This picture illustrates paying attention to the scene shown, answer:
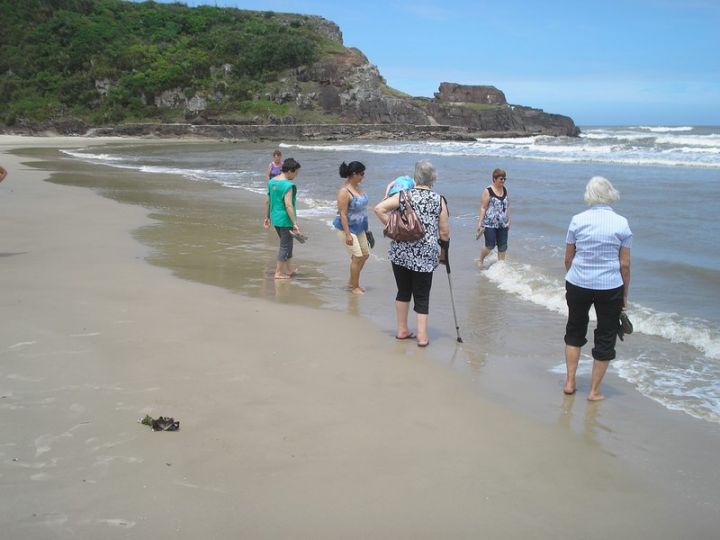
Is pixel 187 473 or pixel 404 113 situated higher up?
pixel 404 113

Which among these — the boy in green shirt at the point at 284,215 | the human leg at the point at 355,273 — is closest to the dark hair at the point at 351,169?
the human leg at the point at 355,273

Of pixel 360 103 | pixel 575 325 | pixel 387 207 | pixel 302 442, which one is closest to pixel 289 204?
pixel 387 207

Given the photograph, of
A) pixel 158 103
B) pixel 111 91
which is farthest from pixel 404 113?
pixel 111 91

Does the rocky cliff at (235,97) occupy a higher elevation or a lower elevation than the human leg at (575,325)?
higher

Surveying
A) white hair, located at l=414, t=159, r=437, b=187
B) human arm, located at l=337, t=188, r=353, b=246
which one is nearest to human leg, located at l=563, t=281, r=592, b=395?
white hair, located at l=414, t=159, r=437, b=187

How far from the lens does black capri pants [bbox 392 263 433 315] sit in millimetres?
5559

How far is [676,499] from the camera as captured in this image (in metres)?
3.24

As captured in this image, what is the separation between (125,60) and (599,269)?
78.7 metres

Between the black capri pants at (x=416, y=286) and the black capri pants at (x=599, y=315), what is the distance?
4.39 feet

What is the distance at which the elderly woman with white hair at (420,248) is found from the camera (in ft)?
17.8

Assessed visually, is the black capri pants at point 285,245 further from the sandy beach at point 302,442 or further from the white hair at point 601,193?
the white hair at point 601,193

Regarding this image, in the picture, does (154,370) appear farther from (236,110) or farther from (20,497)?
(236,110)

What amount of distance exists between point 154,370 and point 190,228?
724cm

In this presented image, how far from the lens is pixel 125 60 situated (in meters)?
73.8
